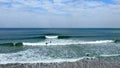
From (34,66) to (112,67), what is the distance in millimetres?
3650

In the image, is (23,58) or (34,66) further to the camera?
(23,58)

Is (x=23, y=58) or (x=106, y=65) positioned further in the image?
(x=23, y=58)

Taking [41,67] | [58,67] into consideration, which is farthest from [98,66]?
[41,67]

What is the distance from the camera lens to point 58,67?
858cm

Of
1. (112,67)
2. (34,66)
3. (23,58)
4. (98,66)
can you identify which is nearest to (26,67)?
(34,66)

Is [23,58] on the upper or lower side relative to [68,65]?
lower

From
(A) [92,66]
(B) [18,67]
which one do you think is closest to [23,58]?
(B) [18,67]

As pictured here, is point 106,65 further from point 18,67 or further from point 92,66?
point 18,67

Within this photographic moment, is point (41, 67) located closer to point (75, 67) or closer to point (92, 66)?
point (75, 67)

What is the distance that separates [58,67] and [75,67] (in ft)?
2.60

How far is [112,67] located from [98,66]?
0.65 meters

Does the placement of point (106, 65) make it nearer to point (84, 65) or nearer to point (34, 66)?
point (84, 65)

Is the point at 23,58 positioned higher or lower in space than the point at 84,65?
lower

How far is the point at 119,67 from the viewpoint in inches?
340
